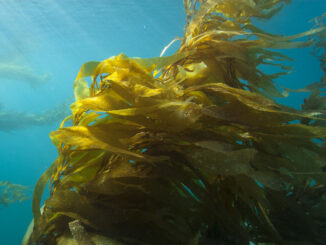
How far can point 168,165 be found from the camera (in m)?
0.63

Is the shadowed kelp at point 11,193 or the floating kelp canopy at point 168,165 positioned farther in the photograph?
the shadowed kelp at point 11,193

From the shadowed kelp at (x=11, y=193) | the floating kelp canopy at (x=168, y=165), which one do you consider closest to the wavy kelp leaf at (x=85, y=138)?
the floating kelp canopy at (x=168, y=165)

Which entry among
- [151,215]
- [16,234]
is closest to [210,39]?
[151,215]

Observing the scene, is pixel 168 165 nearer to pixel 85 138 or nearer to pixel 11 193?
pixel 85 138

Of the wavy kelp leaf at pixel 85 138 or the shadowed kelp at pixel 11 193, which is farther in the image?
the shadowed kelp at pixel 11 193

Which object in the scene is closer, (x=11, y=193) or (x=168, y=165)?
(x=168, y=165)

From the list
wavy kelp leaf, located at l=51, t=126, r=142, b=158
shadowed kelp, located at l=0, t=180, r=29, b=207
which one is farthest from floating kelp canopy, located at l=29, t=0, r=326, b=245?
shadowed kelp, located at l=0, t=180, r=29, b=207

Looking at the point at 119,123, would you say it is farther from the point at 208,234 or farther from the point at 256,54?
the point at 256,54

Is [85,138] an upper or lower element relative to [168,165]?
upper

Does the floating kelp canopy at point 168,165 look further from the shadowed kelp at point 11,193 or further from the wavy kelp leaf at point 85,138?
the shadowed kelp at point 11,193

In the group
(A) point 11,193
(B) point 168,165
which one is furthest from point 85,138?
(A) point 11,193

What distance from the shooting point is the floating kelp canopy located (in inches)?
22.1

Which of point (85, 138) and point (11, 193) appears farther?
point (11, 193)

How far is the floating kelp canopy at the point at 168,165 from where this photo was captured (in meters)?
0.56
